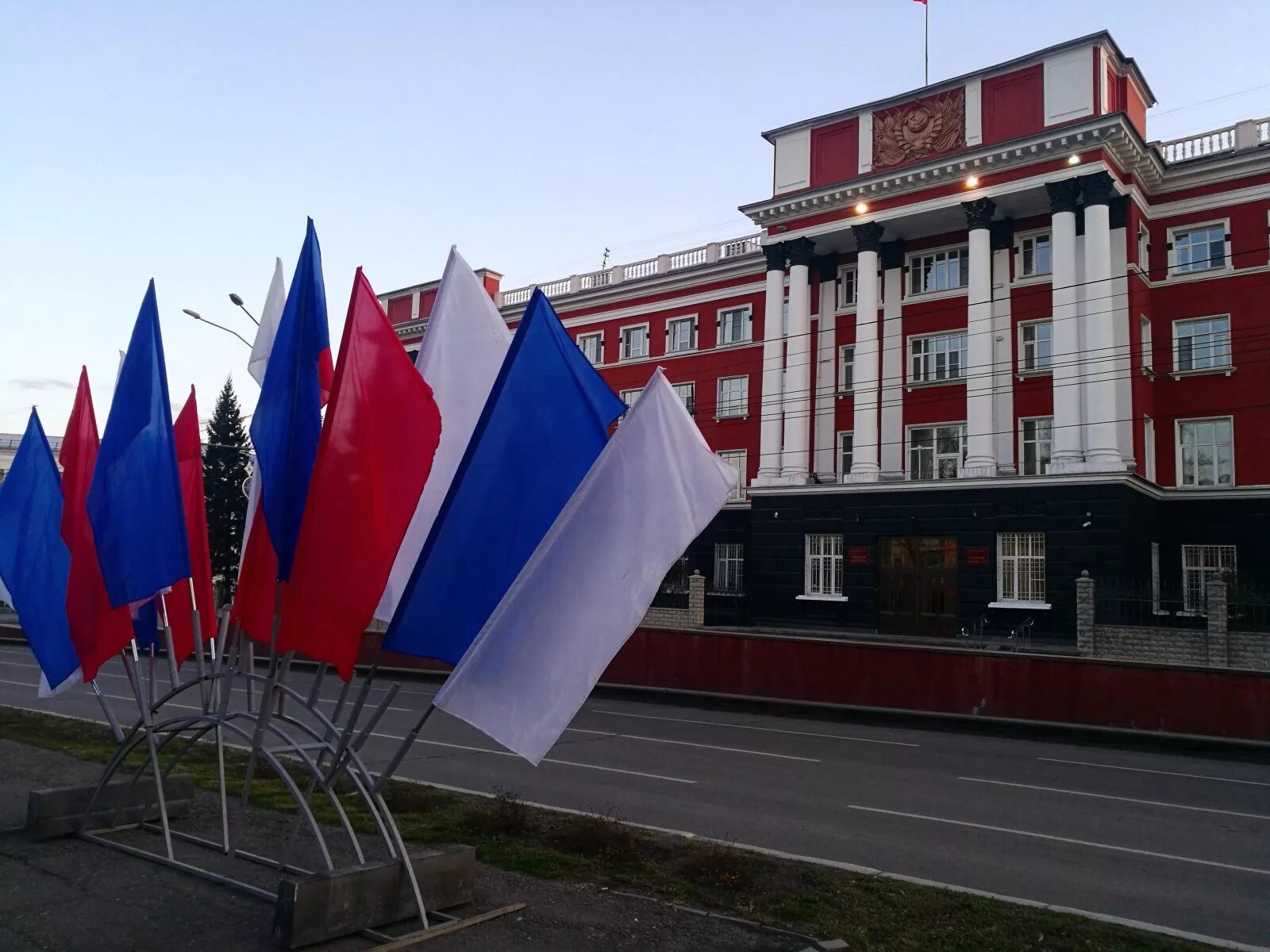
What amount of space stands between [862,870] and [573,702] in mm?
3686

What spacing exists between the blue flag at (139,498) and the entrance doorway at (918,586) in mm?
27623

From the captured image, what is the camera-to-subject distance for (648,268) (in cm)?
4422

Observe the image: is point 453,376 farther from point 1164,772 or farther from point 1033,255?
point 1033,255

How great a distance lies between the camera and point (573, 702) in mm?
5203

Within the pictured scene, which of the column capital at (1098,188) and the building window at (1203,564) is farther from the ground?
the column capital at (1098,188)

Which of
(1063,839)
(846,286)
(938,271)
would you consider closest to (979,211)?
(938,271)

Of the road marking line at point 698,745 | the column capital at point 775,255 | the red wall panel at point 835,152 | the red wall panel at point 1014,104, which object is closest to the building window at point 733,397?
the column capital at point 775,255

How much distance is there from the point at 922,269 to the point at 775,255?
541 cm

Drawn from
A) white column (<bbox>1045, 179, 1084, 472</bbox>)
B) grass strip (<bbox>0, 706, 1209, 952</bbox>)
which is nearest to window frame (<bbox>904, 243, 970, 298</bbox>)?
white column (<bbox>1045, 179, 1084, 472</bbox>)

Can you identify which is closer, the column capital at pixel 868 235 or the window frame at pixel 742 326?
the column capital at pixel 868 235

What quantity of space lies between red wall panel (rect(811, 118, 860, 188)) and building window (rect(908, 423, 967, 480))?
374 inches

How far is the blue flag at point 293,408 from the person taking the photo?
19.7 ft

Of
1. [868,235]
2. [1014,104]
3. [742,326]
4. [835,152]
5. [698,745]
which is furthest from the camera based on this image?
[742,326]

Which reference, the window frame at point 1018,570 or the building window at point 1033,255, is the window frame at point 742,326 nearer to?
the building window at point 1033,255
